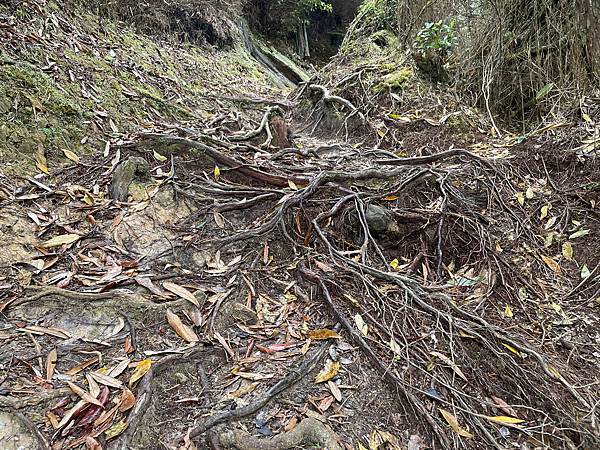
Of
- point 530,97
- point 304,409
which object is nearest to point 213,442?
point 304,409

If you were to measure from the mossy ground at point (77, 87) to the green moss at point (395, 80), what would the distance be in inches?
110

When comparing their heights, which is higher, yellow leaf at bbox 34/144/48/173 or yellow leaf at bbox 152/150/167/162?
yellow leaf at bbox 152/150/167/162

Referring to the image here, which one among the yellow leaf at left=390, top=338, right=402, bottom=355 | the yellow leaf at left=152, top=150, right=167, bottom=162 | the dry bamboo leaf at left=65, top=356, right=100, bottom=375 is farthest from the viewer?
the yellow leaf at left=152, top=150, right=167, bottom=162

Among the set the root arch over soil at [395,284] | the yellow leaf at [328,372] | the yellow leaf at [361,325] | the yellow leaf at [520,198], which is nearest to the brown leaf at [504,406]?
the root arch over soil at [395,284]

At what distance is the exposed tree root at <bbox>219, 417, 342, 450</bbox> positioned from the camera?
6.17 feet

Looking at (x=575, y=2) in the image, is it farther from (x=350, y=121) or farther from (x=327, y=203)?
(x=327, y=203)

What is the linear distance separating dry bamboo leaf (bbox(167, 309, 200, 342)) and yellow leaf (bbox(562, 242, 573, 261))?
2.93 m

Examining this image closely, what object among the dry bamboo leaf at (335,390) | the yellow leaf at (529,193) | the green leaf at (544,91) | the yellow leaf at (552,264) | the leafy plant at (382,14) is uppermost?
the leafy plant at (382,14)

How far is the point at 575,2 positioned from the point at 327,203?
12.6 feet

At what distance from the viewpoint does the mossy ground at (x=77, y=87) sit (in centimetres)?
341

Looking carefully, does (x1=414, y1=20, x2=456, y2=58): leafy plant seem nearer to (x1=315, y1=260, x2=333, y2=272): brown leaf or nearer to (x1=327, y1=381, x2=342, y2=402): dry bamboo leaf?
(x1=315, y1=260, x2=333, y2=272): brown leaf

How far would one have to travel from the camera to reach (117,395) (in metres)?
1.95

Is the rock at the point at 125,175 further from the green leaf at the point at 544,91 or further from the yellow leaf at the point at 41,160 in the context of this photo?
the green leaf at the point at 544,91

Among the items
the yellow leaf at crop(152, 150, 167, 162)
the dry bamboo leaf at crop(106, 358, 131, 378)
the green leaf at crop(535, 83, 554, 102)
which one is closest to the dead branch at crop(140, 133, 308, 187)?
the yellow leaf at crop(152, 150, 167, 162)
